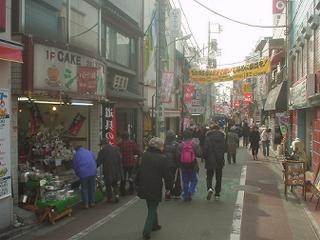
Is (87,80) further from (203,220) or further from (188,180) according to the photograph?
(203,220)

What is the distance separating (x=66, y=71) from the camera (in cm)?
1230

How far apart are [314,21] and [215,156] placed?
289 inches

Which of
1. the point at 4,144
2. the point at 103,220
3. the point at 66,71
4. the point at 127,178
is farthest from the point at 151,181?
the point at 127,178

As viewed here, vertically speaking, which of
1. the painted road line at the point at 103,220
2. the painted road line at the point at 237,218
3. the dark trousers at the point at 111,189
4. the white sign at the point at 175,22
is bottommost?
the painted road line at the point at 103,220

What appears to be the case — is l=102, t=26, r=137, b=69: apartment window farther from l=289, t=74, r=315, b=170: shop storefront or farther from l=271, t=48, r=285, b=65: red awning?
l=271, t=48, r=285, b=65: red awning

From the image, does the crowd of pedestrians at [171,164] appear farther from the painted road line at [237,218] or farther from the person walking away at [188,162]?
the painted road line at [237,218]

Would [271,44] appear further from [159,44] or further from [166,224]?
[166,224]

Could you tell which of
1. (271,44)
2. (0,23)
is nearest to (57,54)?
(0,23)

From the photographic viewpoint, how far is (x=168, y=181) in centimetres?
855

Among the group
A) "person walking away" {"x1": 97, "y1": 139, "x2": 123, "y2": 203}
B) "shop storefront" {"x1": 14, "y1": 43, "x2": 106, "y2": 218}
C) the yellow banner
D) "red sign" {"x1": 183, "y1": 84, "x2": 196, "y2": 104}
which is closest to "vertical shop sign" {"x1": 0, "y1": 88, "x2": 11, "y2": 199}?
"shop storefront" {"x1": 14, "y1": 43, "x2": 106, "y2": 218}

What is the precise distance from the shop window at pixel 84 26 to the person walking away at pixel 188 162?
13.5 ft

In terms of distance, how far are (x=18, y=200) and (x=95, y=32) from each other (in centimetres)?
676

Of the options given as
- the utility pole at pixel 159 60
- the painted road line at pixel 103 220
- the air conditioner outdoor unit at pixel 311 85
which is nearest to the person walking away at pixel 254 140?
the air conditioner outdoor unit at pixel 311 85

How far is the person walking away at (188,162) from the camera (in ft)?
39.4
